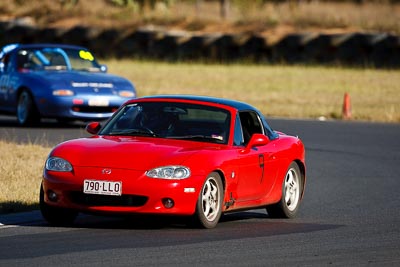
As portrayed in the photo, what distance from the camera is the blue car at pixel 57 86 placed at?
21500 millimetres

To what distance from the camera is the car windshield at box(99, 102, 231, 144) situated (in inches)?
448

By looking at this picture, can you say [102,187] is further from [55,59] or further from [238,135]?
[55,59]

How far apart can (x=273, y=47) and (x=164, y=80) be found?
605cm

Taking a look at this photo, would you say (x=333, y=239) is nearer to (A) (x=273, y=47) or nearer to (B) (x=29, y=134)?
(B) (x=29, y=134)

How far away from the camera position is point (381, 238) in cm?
1053

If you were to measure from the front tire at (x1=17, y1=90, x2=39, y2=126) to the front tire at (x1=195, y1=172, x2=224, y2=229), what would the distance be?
11375 mm

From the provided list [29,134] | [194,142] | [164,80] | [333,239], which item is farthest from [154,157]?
[164,80]

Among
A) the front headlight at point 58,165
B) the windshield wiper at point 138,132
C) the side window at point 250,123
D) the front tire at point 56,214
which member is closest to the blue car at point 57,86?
the side window at point 250,123

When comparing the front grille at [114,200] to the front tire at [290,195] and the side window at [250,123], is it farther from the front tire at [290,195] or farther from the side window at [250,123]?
Result: the front tire at [290,195]

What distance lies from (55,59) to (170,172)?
1260 centimetres

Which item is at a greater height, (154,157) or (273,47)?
(154,157)

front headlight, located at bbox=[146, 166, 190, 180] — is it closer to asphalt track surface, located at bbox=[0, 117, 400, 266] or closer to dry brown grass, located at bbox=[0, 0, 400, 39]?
asphalt track surface, located at bbox=[0, 117, 400, 266]

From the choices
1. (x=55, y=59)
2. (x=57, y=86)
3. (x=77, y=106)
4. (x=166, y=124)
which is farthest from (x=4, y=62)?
(x=166, y=124)

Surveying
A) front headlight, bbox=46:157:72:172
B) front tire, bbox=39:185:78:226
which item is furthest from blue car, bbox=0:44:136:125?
front headlight, bbox=46:157:72:172
